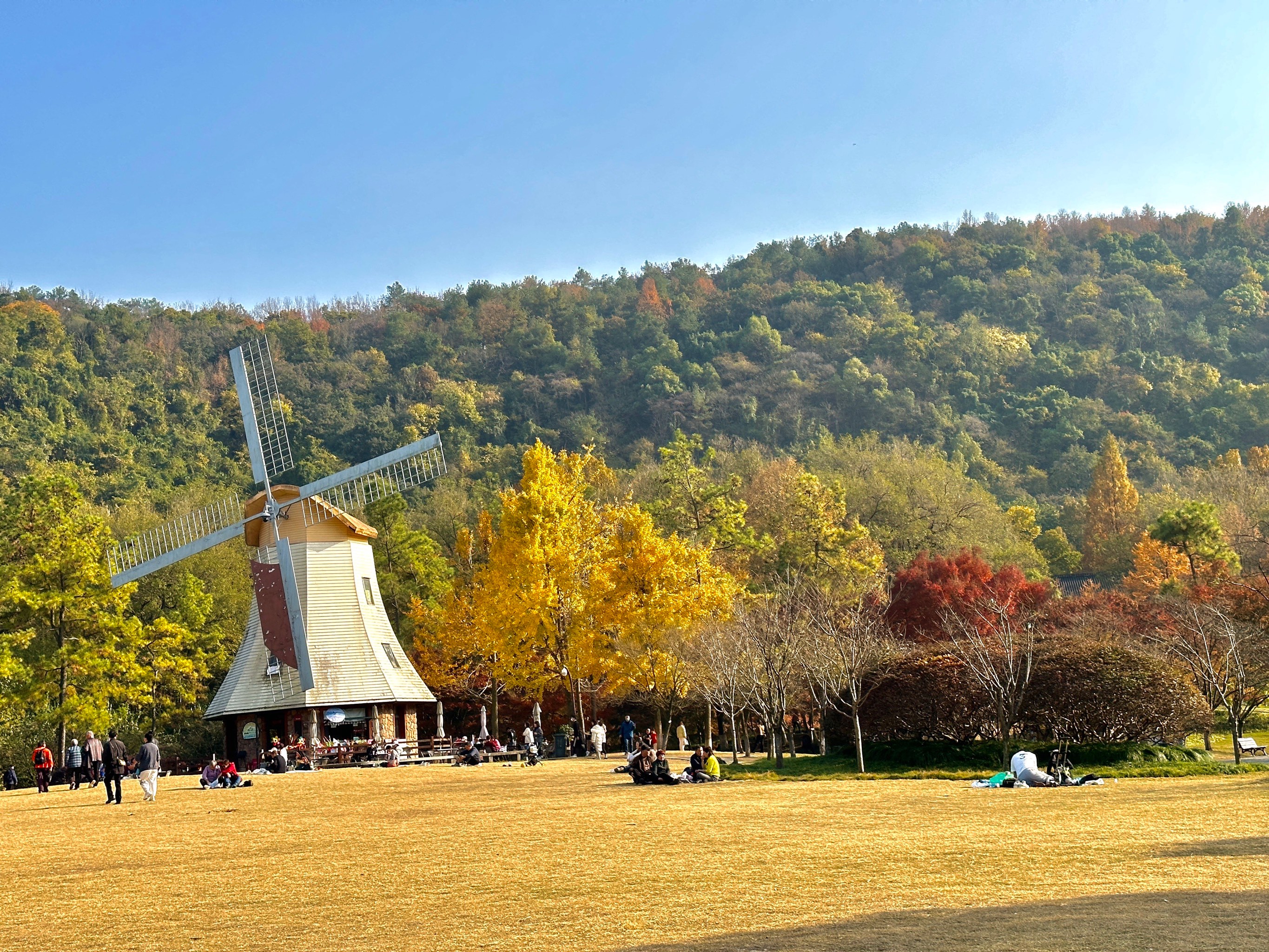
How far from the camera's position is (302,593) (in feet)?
129

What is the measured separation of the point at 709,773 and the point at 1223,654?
→ 1548 centimetres

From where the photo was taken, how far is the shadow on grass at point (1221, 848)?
11731mm

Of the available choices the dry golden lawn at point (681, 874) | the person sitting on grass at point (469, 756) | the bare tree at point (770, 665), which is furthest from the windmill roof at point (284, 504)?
the dry golden lawn at point (681, 874)

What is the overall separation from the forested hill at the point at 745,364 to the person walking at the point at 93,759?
3349 cm

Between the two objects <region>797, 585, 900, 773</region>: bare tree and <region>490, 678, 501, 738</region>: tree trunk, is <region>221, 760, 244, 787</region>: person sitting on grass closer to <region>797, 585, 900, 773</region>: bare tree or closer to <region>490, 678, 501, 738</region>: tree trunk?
<region>797, 585, 900, 773</region>: bare tree

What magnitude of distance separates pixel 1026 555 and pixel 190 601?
35.9 m

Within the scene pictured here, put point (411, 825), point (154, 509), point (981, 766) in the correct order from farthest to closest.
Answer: point (154, 509) < point (981, 766) < point (411, 825)

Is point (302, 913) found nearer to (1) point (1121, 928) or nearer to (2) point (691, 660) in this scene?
(1) point (1121, 928)

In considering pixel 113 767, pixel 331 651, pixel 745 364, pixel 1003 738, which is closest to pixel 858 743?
pixel 1003 738

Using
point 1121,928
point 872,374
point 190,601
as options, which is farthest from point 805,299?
point 1121,928

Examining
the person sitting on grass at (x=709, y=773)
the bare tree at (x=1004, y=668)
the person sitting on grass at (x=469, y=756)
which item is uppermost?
the bare tree at (x=1004, y=668)

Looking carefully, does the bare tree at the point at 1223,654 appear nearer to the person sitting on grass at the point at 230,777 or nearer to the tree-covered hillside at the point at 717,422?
the tree-covered hillside at the point at 717,422

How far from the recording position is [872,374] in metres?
93.7

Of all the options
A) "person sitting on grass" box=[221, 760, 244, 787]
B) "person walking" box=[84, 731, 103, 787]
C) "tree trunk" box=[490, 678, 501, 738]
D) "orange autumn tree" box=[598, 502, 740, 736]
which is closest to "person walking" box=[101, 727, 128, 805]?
"person sitting on grass" box=[221, 760, 244, 787]
